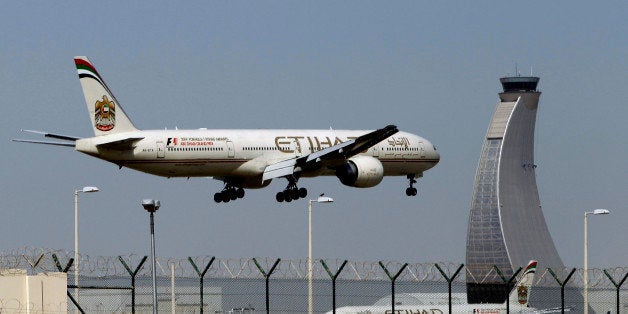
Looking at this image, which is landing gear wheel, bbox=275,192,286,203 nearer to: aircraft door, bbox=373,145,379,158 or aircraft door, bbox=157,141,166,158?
aircraft door, bbox=373,145,379,158

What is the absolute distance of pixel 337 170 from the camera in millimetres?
89125

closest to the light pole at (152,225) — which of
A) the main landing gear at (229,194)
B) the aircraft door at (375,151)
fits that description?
the main landing gear at (229,194)

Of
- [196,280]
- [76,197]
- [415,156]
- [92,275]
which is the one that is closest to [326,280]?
[196,280]

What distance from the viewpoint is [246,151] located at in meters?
87.4

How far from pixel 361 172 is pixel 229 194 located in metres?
8.55

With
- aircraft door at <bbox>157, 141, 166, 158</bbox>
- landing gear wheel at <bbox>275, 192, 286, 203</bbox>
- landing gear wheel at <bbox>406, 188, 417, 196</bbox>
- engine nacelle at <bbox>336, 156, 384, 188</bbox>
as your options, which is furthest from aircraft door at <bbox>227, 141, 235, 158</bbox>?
landing gear wheel at <bbox>406, 188, 417, 196</bbox>

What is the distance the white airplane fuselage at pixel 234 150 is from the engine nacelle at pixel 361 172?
211 centimetres

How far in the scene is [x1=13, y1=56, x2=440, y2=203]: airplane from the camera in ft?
273

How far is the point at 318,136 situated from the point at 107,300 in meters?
16.1

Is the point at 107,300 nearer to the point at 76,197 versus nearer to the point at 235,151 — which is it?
the point at 235,151

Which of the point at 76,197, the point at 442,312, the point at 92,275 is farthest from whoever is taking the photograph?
the point at 442,312

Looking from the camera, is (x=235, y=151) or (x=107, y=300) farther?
(x=107, y=300)

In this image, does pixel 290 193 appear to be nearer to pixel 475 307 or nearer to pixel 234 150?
pixel 234 150

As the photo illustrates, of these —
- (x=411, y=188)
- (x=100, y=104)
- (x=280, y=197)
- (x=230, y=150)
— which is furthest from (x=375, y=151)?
(x=100, y=104)
